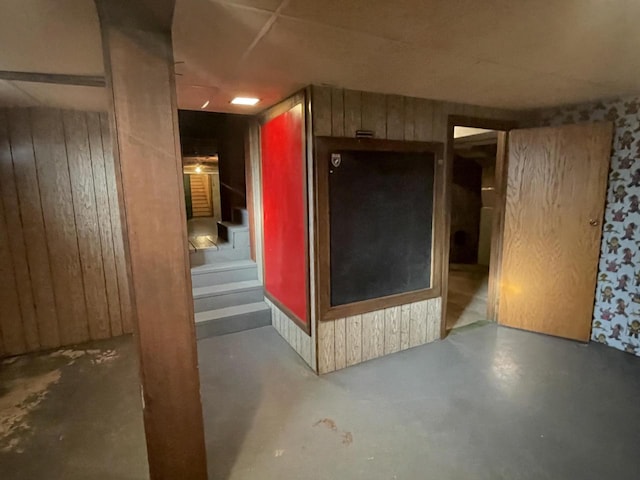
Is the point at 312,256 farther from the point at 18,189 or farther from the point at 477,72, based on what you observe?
the point at 18,189

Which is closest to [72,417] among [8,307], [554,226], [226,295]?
[8,307]

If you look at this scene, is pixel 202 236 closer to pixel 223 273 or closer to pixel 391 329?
pixel 223 273

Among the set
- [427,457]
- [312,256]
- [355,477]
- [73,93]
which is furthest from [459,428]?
[73,93]

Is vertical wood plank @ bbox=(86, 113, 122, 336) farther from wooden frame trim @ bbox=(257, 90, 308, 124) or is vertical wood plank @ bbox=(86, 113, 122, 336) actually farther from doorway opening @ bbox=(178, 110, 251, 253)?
wooden frame trim @ bbox=(257, 90, 308, 124)

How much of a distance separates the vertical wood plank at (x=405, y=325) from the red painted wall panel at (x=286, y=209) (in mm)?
814

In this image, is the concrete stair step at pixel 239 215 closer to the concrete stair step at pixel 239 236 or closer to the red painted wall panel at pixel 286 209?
the concrete stair step at pixel 239 236

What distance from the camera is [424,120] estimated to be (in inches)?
106

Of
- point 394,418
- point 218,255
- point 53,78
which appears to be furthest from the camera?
point 218,255

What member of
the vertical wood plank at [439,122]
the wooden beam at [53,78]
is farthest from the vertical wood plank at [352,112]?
the wooden beam at [53,78]

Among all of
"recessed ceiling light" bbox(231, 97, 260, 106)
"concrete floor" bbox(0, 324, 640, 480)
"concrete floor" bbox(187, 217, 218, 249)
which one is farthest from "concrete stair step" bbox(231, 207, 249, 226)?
"concrete floor" bbox(0, 324, 640, 480)

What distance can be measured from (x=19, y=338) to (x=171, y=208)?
8.96 ft

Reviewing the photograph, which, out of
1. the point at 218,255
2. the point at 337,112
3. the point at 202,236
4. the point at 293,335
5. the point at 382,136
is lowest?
the point at 293,335

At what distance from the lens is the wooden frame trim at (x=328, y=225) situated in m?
2.35

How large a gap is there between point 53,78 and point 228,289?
6.97 feet
